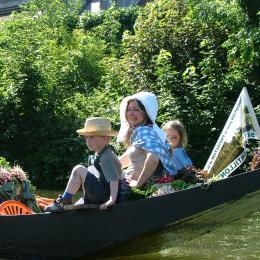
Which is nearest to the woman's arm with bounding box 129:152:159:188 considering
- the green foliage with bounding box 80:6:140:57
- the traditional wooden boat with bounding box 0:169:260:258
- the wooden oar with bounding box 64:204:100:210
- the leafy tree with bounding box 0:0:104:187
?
the traditional wooden boat with bounding box 0:169:260:258

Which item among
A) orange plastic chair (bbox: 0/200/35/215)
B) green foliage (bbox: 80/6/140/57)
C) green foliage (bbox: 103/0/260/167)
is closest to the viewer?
orange plastic chair (bbox: 0/200/35/215)

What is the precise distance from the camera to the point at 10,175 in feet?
20.7

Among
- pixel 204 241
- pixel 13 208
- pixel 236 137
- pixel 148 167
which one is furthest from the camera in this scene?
pixel 236 137

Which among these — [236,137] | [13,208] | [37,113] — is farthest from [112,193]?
[37,113]

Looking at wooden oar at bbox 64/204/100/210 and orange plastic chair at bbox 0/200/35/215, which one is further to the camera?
orange plastic chair at bbox 0/200/35/215

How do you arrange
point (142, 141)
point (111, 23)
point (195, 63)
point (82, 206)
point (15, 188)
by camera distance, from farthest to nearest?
point (111, 23) < point (195, 63) < point (15, 188) < point (142, 141) < point (82, 206)

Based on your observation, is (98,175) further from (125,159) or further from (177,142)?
(177,142)

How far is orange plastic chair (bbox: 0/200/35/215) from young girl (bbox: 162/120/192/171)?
1743mm

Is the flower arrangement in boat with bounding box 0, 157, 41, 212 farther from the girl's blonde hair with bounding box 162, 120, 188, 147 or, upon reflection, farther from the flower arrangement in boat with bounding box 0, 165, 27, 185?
the girl's blonde hair with bounding box 162, 120, 188, 147

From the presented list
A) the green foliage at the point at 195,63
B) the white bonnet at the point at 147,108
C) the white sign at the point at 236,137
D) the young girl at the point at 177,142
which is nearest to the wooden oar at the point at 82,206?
the white bonnet at the point at 147,108

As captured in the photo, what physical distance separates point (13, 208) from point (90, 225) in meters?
0.75

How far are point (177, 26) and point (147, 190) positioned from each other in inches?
Result: 362

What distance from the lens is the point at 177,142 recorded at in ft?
23.5

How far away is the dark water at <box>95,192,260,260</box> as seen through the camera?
6.14m
